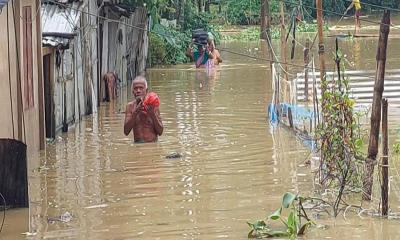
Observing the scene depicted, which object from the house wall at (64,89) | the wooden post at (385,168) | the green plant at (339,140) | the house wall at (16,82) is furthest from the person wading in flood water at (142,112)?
the wooden post at (385,168)

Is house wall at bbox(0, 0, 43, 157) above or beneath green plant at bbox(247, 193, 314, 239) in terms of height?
above

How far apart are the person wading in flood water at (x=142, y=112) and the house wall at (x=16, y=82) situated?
1444 millimetres

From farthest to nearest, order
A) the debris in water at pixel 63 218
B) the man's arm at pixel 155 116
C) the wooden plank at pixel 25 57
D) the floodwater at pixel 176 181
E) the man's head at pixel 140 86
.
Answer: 1. the man's arm at pixel 155 116
2. the man's head at pixel 140 86
3. the wooden plank at pixel 25 57
4. the debris in water at pixel 63 218
5. the floodwater at pixel 176 181

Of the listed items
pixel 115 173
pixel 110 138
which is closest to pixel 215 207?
pixel 115 173

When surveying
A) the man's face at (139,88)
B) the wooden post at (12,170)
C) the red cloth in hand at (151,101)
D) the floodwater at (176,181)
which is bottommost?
the floodwater at (176,181)

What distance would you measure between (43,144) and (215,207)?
17.5ft

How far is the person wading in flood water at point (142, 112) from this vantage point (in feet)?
43.3

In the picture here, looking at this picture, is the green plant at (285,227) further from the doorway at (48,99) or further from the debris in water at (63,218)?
the doorway at (48,99)

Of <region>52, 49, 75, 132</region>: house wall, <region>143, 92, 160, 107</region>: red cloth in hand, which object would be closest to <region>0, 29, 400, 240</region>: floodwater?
<region>52, 49, 75, 132</region>: house wall

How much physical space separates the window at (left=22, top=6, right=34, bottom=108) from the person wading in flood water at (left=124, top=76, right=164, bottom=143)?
1478 mm

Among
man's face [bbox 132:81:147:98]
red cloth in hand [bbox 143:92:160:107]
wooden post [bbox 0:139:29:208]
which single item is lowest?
wooden post [bbox 0:139:29:208]

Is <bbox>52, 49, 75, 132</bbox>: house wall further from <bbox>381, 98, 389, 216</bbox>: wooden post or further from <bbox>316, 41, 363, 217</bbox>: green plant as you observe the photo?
<bbox>381, 98, 389, 216</bbox>: wooden post

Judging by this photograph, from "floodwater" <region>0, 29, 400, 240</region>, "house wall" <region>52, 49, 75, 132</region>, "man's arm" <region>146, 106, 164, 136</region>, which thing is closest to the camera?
"floodwater" <region>0, 29, 400, 240</region>

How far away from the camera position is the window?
12.8 meters
